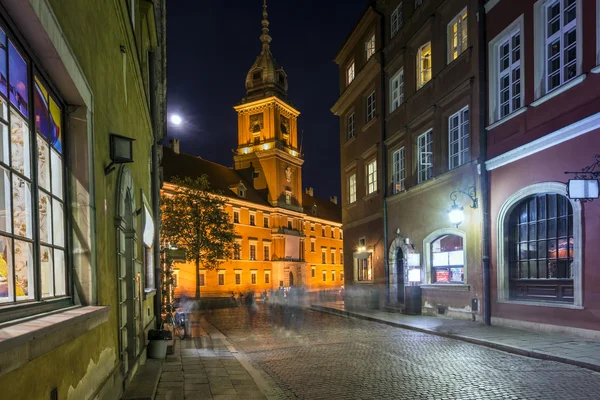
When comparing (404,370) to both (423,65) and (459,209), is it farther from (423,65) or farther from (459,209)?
(423,65)

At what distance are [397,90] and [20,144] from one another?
21.2 m

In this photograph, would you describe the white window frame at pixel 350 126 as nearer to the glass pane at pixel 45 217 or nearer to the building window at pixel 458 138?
the building window at pixel 458 138

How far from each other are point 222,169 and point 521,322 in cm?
5438

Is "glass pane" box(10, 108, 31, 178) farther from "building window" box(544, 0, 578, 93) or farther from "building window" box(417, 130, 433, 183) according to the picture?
"building window" box(417, 130, 433, 183)

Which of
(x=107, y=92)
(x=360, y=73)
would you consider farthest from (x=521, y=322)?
(x=360, y=73)

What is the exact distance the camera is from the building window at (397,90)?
22484mm

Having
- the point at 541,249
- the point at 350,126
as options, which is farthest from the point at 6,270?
the point at 350,126

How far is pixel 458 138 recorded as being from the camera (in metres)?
Answer: 17.9

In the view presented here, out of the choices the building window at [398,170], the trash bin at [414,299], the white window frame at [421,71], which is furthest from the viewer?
the building window at [398,170]

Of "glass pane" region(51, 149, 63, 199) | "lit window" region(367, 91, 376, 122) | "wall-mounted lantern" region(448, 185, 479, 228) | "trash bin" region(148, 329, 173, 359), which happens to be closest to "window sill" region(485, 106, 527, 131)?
"wall-mounted lantern" region(448, 185, 479, 228)

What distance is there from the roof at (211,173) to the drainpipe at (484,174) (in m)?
41.4

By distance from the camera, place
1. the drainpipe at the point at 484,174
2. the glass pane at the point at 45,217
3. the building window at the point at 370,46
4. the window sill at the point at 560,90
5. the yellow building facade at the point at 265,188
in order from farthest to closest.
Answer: the yellow building facade at the point at 265,188 < the building window at the point at 370,46 < the drainpipe at the point at 484,174 < the window sill at the point at 560,90 < the glass pane at the point at 45,217

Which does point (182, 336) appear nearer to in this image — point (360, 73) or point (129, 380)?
point (129, 380)

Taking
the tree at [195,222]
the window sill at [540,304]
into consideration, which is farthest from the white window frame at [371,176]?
the tree at [195,222]
